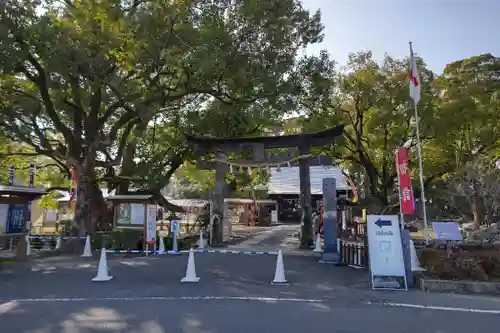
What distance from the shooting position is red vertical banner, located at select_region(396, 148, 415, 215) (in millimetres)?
12086

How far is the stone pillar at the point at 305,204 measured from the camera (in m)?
16.9

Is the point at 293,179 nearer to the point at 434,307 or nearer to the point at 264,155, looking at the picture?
the point at 264,155

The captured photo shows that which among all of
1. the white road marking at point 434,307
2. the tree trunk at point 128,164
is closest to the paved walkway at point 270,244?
the tree trunk at point 128,164

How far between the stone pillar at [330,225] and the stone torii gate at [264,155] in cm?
324

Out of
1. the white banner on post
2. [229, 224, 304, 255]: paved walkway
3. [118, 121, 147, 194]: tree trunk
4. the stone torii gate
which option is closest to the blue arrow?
[229, 224, 304, 255]: paved walkway

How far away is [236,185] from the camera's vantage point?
28.8m

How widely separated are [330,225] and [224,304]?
636cm

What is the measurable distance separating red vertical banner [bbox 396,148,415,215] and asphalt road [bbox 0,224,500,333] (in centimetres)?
269

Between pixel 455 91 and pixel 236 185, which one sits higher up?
pixel 455 91

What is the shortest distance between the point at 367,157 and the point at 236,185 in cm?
999

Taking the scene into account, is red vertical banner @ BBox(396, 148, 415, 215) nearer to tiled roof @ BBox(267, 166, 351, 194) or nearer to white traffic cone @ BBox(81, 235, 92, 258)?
white traffic cone @ BBox(81, 235, 92, 258)

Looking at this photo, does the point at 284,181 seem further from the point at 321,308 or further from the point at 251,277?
the point at 321,308

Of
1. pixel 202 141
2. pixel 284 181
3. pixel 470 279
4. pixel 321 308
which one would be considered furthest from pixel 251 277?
pixel 284 181

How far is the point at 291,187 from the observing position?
38.0 meters
